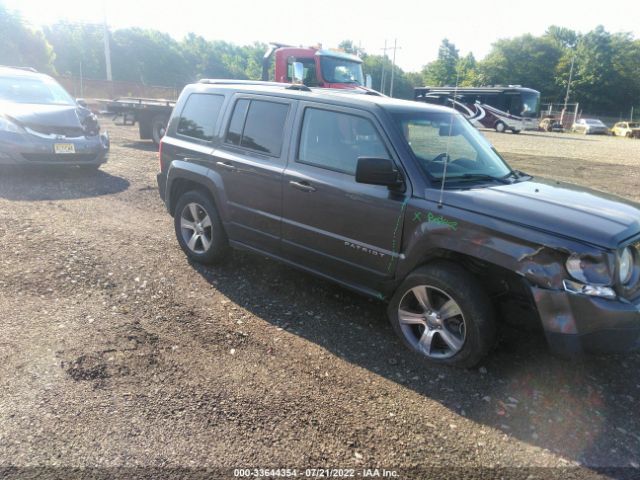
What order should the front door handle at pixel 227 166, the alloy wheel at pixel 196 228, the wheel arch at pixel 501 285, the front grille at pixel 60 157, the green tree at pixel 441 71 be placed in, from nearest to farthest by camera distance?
1. the wheel arch at pixel 501 285
2. the front door handle at pixel 227 166
3. the alloy wheel at pixel 196 228
4. the front grille at pixel 60 157
5. the green tree at pixel 441 71

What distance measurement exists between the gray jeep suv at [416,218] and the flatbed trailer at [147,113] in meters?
9.47

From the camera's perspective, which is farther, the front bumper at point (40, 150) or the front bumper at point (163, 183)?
the front bumper at point (40, 150)

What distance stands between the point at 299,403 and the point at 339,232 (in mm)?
1410

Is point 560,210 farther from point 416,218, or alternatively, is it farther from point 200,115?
point 200,115

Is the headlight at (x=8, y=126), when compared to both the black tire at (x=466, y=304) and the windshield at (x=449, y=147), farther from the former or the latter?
the black tire at (x=466, y=304)

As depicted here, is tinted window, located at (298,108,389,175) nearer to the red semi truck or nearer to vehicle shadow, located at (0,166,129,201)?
vehicle shadow, located at (0,166,129,201)

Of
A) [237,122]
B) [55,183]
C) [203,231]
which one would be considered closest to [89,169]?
[55,183]

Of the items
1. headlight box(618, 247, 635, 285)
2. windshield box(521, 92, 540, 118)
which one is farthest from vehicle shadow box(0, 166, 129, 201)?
windshield box(521, 92, 540, 118)

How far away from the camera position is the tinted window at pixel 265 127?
4.27 m

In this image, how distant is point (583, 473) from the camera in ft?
8.21

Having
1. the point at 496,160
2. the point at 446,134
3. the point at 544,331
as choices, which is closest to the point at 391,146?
the point at 446,134

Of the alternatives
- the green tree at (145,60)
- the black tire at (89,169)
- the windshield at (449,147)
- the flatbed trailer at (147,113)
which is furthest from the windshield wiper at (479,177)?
the green tree at (145,60)

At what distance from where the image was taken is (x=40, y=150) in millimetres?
8117

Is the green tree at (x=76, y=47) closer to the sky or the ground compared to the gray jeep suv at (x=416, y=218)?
closer to the sky
